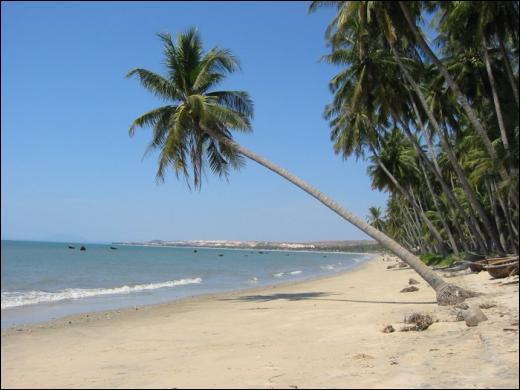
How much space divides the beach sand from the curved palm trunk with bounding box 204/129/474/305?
46 cm

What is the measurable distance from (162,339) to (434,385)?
20.2ft

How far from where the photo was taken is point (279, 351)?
790 cm

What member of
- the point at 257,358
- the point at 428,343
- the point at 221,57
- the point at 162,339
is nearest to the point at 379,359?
the point at 428,343

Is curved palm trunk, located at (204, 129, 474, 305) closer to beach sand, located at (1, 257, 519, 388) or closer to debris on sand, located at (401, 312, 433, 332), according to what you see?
beach sand, located at (1, 257, 519, 388)

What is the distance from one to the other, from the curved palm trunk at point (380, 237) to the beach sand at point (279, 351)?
1.52ft

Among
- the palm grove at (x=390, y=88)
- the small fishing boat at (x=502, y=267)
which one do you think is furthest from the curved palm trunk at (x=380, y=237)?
the small fishing boat at (x=502, y=267)

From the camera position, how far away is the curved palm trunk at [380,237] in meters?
11.5

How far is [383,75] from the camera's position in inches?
814

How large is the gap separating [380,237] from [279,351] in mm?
6725

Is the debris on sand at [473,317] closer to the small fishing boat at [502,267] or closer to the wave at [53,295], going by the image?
the small fishing boat at [502,267]

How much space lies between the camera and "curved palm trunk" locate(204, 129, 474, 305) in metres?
11.5

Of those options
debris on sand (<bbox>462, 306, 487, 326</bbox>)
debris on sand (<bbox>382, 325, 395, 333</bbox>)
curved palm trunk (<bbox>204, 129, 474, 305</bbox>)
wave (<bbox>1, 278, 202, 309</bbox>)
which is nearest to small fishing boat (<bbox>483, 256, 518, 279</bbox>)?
curved palm trunk (<bbox>204, 129, 474, 305</bbox>)

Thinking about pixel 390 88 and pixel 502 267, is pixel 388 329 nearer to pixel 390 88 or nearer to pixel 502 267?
pixel 502 267

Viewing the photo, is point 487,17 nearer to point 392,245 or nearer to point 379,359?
point 392,245
